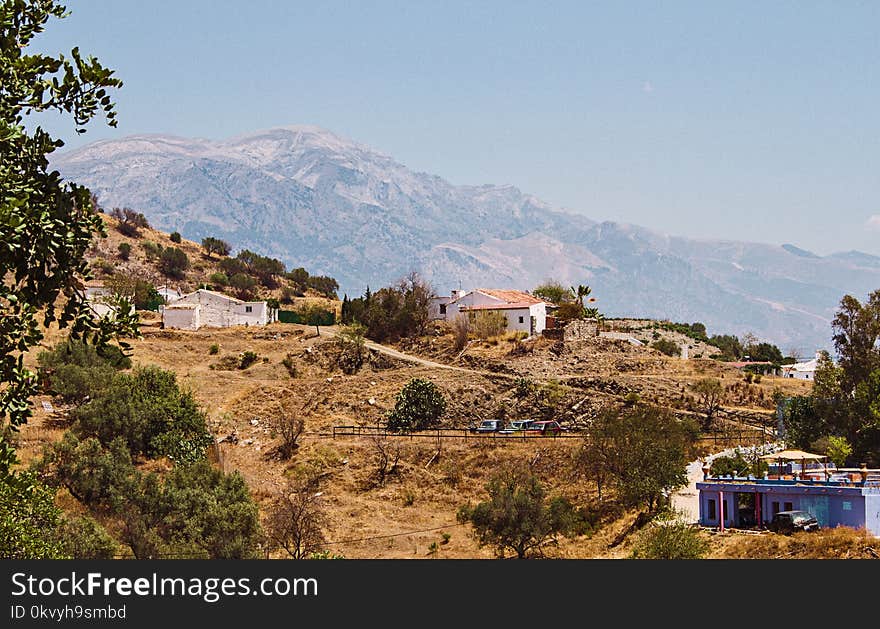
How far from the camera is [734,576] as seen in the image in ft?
35.1

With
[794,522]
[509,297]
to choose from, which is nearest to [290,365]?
[509,297]

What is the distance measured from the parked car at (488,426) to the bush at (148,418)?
38.2 feet

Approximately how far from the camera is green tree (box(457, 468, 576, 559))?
1222 inches

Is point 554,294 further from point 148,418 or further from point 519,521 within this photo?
point 519,521

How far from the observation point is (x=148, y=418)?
3959 cm

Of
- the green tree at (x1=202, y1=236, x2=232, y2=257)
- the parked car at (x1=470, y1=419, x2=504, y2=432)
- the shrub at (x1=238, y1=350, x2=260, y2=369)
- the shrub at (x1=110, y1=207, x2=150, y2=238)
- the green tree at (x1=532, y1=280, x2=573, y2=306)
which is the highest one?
the shrub at (x1=110, y1=207, x2=150, y2=238)

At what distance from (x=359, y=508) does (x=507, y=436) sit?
8550 mm

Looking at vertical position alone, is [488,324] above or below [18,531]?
above

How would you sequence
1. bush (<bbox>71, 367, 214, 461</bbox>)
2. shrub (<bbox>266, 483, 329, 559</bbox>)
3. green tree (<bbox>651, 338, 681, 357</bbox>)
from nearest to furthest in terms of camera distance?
shrub (<bbox>266, 483, 329, 559</bbox>) < bush (<bbox>71, 367, 214, 461</bbox>) < green tree (<bbox>651, 338, 681, 357</bbox>)

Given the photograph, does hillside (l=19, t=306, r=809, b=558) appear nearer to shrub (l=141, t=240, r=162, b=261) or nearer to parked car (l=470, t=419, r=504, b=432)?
parked car (l=470, t=419, r=504, b=432)

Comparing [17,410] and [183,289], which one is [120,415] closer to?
[17,410]

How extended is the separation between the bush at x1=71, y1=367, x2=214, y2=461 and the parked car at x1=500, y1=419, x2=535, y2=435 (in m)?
12.6

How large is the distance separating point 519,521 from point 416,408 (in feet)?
56.4

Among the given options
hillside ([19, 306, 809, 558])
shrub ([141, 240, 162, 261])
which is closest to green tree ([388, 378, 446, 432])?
hillside ([19, 306, 809, 558])
